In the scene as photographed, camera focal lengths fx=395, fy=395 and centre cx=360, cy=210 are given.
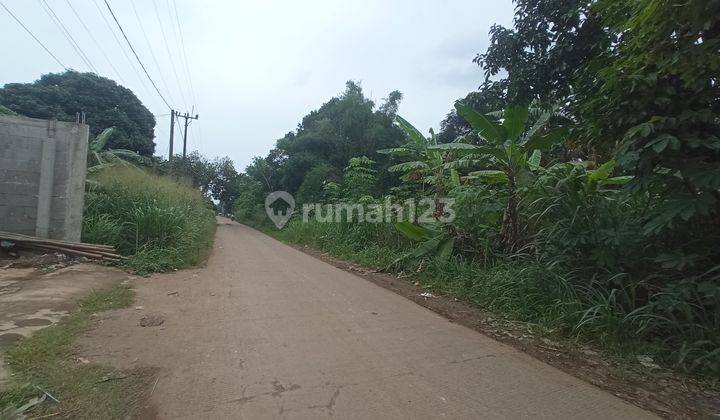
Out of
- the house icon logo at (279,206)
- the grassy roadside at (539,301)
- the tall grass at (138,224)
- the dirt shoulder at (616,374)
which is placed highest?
the house icon logo at (279,206)

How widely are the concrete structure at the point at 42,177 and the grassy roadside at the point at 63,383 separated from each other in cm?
492

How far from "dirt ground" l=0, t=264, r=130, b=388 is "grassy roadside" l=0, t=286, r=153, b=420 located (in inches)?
5.9

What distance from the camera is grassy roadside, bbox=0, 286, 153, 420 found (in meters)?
2.58

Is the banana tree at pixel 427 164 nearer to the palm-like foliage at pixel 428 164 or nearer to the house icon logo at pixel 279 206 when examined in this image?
the palm-like foliage at pixel 428 164

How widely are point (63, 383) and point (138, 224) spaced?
6.23m

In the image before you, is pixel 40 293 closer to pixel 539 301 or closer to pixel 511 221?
pixel 539 301

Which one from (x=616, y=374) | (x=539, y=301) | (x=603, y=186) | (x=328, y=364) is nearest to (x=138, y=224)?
(x=328, y=364)

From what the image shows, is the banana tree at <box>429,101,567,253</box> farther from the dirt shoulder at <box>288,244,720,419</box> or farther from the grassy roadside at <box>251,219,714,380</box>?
the dirt shoulder at <box>288,244,720,419</box>

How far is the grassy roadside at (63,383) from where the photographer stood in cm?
258

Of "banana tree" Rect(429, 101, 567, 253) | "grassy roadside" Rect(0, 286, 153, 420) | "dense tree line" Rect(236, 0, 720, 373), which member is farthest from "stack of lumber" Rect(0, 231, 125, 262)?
"banana tree" Rect(429, 101, 567, 253)

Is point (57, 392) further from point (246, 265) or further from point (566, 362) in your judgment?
point (246, 265)

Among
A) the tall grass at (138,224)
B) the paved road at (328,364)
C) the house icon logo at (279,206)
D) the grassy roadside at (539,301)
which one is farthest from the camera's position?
the house icon logo at (279,206)

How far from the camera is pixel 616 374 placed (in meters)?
3.34

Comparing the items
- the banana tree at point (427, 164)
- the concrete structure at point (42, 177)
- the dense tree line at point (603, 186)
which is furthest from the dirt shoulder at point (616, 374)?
the concrete structure at point (42, 177)
